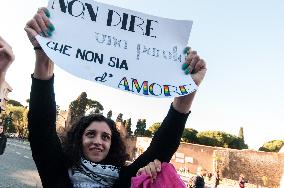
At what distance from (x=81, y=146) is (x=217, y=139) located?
77841 millimetres

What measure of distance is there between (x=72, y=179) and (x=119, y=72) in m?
0.70

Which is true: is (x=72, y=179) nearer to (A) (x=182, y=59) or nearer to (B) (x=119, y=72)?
(B) (x=119, y=72)

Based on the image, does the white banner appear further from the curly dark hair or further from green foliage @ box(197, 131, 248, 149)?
green foliage @ box(197, 131, 248, 149)

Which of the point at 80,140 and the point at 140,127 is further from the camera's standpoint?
the point at 140,127

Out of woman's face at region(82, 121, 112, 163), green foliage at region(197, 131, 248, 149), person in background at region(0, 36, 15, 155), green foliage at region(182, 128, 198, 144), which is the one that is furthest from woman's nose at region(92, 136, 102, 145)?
green foliage at region(182, 128, 198, 144)

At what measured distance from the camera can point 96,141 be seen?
2.48m

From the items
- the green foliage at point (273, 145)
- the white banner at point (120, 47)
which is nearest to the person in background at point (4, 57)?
the white banner at point (120, 47)

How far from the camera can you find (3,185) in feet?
42.1

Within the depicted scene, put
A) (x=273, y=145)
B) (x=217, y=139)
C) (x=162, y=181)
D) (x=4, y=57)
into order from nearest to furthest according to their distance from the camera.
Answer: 1. (x=4, y=57)
2. (x=162, y=181)
3. (x=217, y=139)
4. (x=273, y=145)

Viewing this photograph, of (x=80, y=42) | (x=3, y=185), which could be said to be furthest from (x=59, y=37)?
(x=3, y=185)

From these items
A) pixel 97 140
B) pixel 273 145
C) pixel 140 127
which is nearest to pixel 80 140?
pixel 97 140

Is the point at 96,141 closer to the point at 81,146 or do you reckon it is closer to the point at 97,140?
the point at 97,140

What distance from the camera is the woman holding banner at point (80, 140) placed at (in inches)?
90.0

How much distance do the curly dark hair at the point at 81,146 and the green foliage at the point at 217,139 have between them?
7746cm
